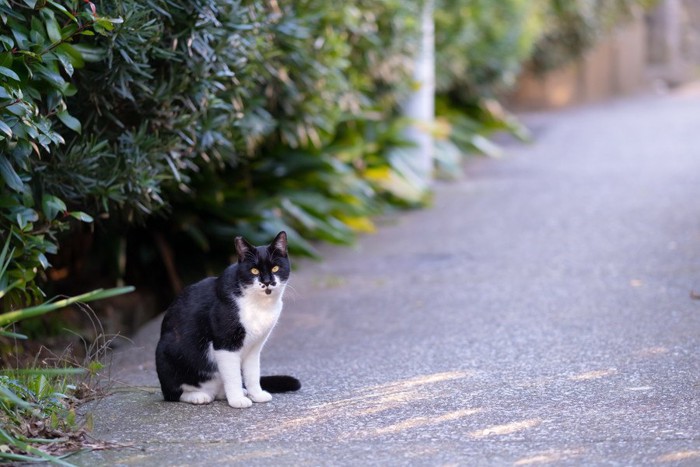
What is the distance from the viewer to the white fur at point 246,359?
414cm

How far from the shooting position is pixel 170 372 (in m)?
4.27

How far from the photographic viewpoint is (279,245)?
168 inches

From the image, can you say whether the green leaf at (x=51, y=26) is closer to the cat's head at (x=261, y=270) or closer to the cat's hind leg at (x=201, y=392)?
the cat's head at (x=261, y=270)

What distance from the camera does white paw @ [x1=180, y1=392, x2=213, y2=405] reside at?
4281 millimetres

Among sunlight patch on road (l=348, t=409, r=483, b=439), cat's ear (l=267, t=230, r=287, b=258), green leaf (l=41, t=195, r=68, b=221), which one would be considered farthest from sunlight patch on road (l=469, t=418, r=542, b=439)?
green leaf (l=41, t=195, r=68, b=221)

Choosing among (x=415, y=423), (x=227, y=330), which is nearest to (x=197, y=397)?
(x=227, y=330)

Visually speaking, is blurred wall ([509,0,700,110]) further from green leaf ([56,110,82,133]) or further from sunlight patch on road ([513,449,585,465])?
sunlight patch on road ([513,449,585,465])

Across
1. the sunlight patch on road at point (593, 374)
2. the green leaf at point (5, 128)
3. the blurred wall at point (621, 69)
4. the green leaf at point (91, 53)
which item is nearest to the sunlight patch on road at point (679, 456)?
the sunlight patch on road at point (593, 374)

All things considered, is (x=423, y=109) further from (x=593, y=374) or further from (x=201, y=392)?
(x=201, y=392)

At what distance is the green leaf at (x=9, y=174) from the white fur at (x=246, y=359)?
1.01 meters

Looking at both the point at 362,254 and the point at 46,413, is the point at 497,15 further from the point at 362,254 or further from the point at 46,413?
the point at 46,413

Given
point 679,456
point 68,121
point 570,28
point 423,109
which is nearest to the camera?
point 679,456

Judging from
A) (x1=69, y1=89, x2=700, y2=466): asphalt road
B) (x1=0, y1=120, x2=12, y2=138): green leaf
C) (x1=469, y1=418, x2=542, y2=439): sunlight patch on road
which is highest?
(x1=0, y1=120, x2=12, y2=138): green leaf

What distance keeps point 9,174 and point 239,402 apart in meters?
1.33
